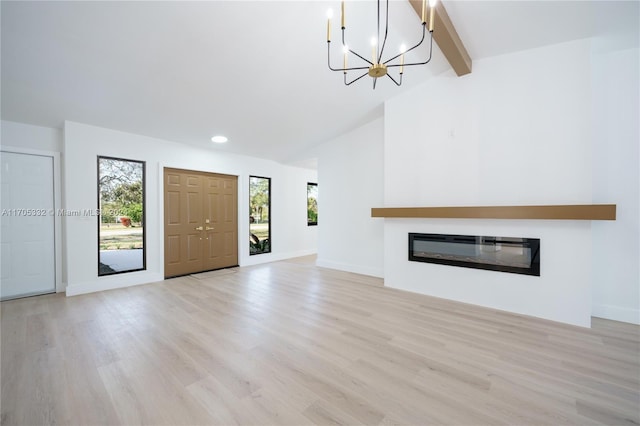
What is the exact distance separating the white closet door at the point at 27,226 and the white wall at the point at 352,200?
4.47 meters

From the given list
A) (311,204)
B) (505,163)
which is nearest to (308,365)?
(505,163)

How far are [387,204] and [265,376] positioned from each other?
9.74 feet

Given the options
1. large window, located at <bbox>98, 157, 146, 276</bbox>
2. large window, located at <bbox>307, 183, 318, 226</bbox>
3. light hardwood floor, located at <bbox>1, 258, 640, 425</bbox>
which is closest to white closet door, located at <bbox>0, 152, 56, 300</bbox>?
light hardwood floor, located at <bbox>1, 258, 640, 425</bbox>

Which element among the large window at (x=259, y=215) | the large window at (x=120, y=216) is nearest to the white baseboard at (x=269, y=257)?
the large window at (x=259, y=215)

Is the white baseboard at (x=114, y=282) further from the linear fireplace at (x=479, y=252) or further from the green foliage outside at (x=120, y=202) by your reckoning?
the linear fireplace at (x=479, y=252)

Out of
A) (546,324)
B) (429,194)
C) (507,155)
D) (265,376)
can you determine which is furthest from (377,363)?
(507,155)

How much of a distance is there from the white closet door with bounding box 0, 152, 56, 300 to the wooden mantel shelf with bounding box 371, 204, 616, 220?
508 cm

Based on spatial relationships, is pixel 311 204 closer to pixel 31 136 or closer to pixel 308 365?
pixel 31 136

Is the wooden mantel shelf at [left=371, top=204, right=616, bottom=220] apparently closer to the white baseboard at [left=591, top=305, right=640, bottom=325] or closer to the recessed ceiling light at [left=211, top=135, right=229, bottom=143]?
the white baseboard at [left=591, top=305, right=640, bottom=325]

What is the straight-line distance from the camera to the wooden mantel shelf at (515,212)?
101 inches

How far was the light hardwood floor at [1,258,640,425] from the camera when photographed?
1558mm

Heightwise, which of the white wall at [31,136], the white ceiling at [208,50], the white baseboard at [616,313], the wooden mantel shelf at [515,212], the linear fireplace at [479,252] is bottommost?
the white baseboard at [616,313]

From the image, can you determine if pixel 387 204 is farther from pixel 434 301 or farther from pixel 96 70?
pixel 96 70

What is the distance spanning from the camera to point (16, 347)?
90.6 inches
